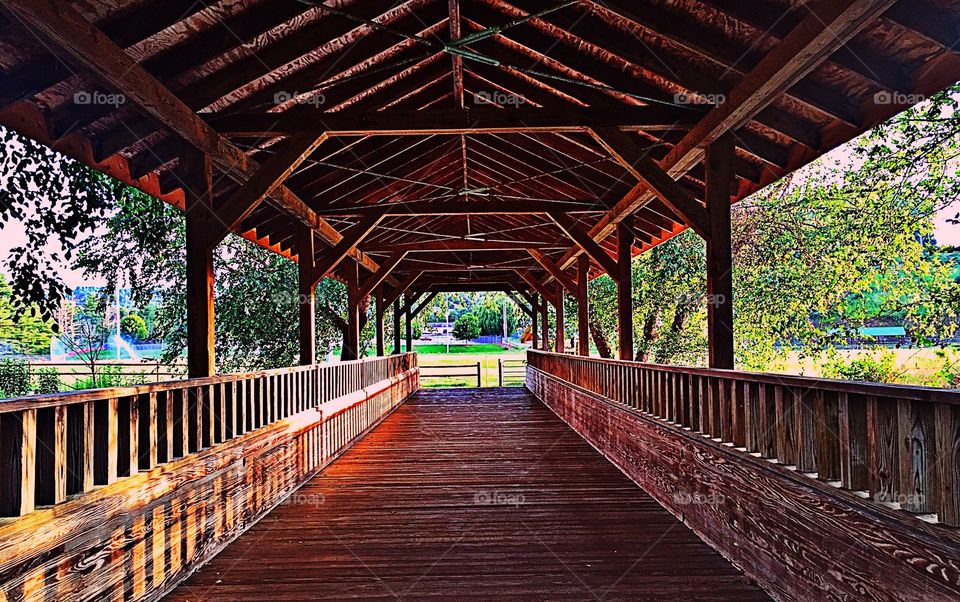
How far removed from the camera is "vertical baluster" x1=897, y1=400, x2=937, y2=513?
244 centimetres

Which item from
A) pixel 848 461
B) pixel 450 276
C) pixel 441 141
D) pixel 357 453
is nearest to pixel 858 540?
pixel 848 461

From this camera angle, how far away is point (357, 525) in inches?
210

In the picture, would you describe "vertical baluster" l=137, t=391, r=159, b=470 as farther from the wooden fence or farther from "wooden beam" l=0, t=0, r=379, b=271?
"wooden beam" l=0, t=0, r=379, b=271

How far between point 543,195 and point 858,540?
899 centimetres

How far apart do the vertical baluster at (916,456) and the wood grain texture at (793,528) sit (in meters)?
0.07

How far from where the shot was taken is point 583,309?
12531 mm

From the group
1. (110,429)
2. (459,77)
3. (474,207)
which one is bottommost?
(110,429)

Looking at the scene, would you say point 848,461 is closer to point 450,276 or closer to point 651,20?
point 651,20

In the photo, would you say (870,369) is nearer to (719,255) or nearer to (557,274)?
(557,274)

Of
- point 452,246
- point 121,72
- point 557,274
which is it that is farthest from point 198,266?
point 557,274

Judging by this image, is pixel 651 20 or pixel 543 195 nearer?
pixel 651 20

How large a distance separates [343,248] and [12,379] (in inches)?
338

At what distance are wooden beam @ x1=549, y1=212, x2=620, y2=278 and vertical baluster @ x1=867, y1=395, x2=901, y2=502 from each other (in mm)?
6844

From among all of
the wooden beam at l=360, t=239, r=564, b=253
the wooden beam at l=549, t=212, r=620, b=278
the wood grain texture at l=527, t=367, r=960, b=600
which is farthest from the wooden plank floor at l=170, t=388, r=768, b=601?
the wooden beam at l=360, t=239, r=564, b=253
